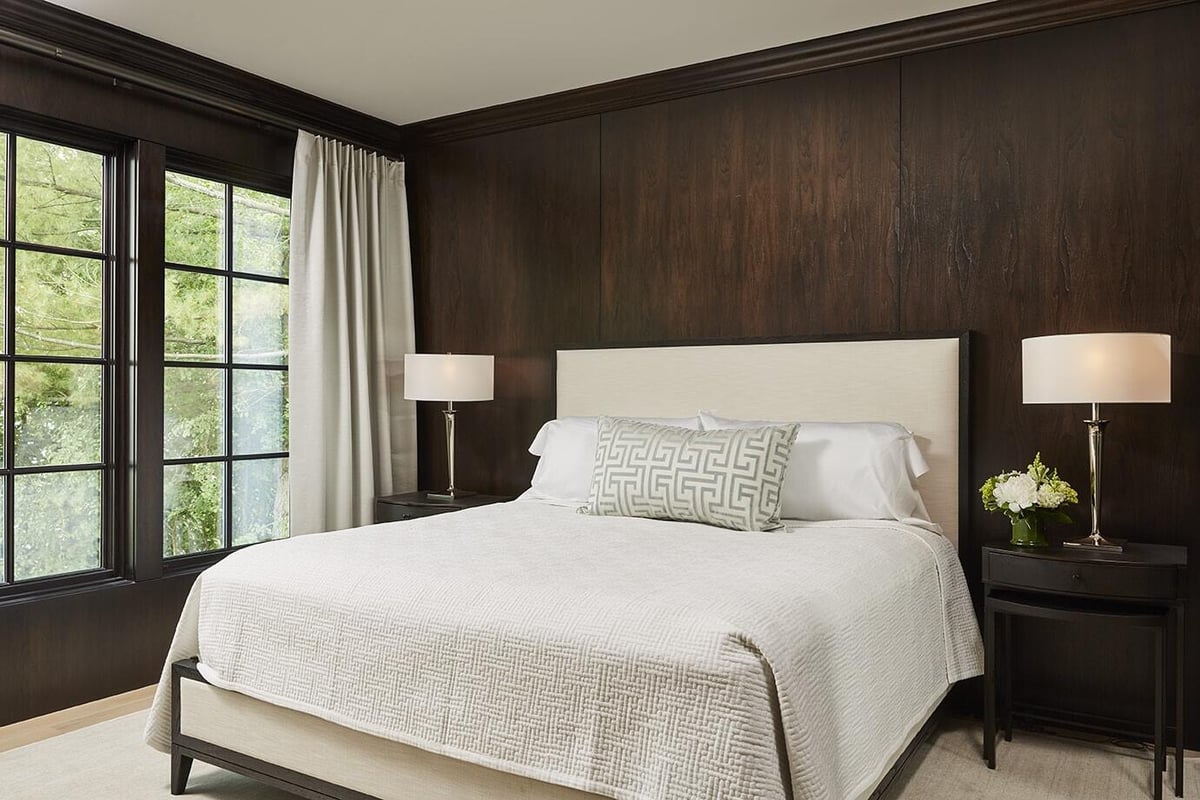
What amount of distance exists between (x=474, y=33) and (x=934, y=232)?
6.51 ft

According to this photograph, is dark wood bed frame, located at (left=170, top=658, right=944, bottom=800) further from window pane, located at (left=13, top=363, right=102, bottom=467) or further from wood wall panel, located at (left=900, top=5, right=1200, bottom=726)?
window pane, located at (left=13, top=363, right=102, bottom=467)

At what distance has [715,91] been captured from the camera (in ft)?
13.0

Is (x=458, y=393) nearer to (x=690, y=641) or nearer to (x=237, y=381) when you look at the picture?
(x=237, y=381)

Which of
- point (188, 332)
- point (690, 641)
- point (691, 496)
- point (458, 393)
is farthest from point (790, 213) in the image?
point (188, 332)

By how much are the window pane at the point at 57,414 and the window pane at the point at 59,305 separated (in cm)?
7

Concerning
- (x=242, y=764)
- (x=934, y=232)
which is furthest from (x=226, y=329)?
(x=934, y=232)

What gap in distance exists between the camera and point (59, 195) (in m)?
3.53

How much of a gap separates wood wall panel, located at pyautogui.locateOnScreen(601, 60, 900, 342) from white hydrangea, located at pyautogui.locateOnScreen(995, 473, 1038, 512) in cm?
87

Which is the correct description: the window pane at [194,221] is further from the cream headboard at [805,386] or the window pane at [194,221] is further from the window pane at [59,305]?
the cream headboard at [805,386]

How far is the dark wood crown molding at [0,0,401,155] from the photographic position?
10.7ft

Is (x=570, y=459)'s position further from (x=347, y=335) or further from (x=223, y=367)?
(x=223, y=367)

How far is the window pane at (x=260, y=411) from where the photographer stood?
419 centimetres

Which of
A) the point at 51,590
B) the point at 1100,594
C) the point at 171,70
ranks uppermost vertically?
the point at 171,70

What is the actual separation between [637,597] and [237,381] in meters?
2.90
